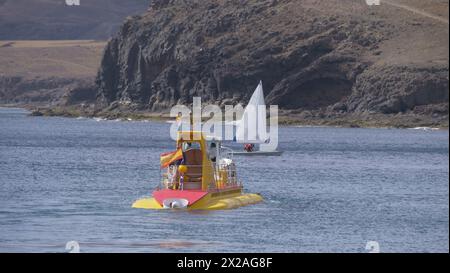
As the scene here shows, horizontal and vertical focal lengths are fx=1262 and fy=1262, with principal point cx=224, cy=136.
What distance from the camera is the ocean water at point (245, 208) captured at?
42750 millimetres

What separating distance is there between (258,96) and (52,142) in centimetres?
2120

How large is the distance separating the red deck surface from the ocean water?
0.56 meters

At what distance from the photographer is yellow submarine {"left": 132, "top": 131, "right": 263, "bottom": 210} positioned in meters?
49.4

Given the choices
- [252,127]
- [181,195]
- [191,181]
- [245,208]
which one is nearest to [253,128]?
[252,127]

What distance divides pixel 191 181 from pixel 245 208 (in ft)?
10.1

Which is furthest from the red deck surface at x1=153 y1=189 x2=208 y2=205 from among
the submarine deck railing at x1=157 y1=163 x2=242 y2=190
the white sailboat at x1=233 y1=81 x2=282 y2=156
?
the white sailboat at x1=233 y1=81 x2=282 y2=156

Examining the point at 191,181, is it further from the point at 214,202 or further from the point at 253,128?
the point at 253,128

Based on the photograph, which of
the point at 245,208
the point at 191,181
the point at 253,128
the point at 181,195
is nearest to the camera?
the point at 181,195

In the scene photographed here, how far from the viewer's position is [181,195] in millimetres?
49531

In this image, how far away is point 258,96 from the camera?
119125mm

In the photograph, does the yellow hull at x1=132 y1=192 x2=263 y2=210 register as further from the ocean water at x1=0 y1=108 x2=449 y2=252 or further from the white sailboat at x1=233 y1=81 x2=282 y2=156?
the white sailboat at x1=233 y1=81 x2=282 y2=156

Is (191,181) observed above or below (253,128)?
above

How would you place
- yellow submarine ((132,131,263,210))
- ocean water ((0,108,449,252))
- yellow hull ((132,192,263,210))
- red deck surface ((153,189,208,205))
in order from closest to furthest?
ocean water ((0,108,449,252)) → red deck surface ((153,189,208,205)) → yellow submarine ((132,131,263,210)) → yellow hull ((132,192,263,210))

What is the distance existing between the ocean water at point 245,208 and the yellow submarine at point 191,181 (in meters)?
0.50
